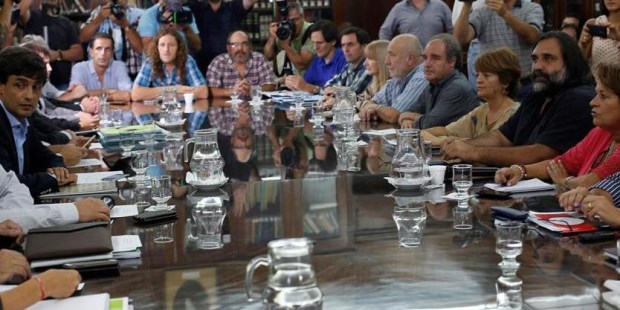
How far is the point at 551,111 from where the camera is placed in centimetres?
385

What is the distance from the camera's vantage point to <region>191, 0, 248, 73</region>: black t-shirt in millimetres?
8414

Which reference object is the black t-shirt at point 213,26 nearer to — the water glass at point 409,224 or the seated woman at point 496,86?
the seated woman at point 496,86

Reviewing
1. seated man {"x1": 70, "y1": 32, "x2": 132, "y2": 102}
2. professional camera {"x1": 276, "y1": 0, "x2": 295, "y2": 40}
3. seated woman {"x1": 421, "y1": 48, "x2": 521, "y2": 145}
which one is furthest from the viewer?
professional camera {"x1": 276, "y1": 0, "x2": 295, "y2": 40}

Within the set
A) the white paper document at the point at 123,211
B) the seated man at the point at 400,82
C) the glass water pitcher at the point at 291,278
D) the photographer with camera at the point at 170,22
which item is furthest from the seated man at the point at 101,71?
the glass water pitcher at the point at 291,278

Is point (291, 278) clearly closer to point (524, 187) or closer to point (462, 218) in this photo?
point (462, 218)

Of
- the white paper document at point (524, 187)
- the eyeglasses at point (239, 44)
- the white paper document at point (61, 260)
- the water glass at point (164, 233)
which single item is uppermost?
the eyeglasses at point (239, 44)

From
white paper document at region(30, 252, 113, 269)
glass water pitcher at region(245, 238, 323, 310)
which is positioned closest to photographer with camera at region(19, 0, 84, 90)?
white paper document at region(30, 252, 113, 269)

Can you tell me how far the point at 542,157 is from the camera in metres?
3.74

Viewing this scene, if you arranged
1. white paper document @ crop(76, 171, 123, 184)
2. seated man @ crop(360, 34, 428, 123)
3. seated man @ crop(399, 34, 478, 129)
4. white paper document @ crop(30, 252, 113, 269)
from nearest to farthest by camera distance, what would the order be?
white paper document @ crop(30, 252, 113, 269) → white paper document @ crop(76, 171, 123, 184) → seated man @ crop(399, 34, 478, 129) → seated man @ crop(360, 34, 428, 123)

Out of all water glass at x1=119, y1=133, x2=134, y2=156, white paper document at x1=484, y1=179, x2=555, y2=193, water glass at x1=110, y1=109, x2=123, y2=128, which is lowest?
white paper document at x1=484, y1=179, x2=555, y2=193

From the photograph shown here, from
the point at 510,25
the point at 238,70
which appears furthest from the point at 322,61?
the point at 510,25

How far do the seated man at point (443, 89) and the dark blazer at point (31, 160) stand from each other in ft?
6.59

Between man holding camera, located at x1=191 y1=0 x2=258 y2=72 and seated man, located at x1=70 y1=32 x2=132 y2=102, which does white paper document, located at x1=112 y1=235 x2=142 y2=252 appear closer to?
seated man, located at x1=70 y1=32 x2=132 y2=102

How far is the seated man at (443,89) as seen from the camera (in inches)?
196
